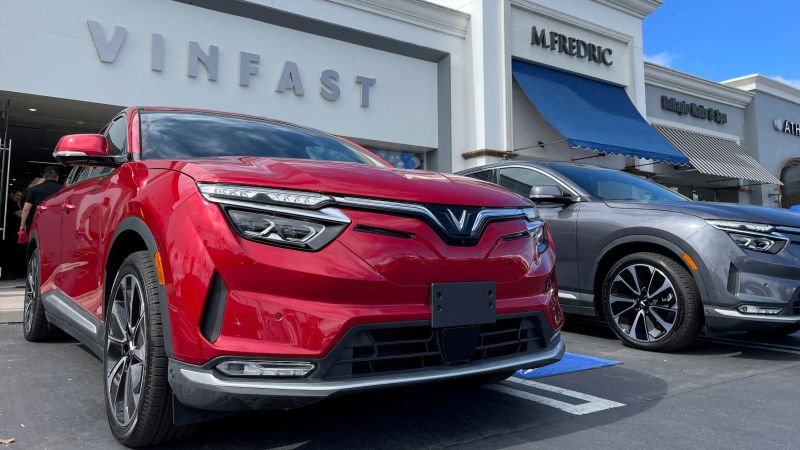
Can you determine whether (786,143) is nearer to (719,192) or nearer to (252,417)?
(719,192)

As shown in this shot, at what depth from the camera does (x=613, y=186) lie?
5082 millimetres

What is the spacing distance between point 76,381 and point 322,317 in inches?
89.6

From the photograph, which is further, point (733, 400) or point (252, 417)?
point (733, 400)

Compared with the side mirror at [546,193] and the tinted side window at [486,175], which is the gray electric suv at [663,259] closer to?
the side mirror at [546,193]

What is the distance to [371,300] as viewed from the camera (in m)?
2.03

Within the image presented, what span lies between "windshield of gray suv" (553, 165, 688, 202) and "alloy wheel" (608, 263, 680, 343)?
75cm

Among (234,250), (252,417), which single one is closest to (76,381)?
(252,417)

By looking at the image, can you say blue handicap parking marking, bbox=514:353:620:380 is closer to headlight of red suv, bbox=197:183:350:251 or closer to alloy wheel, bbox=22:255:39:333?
headlight of red suv, bbox=197:183:350:251

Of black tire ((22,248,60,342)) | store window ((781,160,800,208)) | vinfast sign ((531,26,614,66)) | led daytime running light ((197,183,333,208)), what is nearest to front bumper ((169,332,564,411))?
led daytime running light ((197,183,333,208))

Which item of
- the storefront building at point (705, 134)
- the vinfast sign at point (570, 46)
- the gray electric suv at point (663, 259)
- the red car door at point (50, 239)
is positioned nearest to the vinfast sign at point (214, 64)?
the vinfast sign at point (570, 46)

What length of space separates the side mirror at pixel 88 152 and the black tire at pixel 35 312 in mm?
Result: 1776

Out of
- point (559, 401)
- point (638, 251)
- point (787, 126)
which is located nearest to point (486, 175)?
point (638, 251)

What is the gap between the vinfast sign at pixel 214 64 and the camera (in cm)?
856

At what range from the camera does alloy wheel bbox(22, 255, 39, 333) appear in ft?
14.1
